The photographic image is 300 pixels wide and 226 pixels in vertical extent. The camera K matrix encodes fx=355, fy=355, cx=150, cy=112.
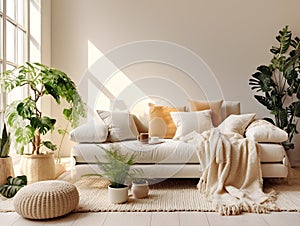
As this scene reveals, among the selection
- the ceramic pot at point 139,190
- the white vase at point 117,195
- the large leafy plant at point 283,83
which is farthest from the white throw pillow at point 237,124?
the white vase at point 117,195

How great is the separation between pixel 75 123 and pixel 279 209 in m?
2.35

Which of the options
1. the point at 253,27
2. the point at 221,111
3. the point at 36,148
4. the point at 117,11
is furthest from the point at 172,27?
the point at 36,148

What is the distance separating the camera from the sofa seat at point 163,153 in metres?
3.46

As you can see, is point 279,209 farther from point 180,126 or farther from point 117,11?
point 117,11

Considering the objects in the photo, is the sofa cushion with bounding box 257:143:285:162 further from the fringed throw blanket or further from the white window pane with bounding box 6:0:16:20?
the white window pane with bounding box 6:0:16:20

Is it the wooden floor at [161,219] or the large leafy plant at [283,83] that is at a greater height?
the large leafy plant at [283,83]

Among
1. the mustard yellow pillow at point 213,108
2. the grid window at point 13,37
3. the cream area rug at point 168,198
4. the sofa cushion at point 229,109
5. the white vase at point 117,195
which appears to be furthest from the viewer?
the sofa cushion at point 229,109

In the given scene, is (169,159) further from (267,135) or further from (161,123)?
(267,135)

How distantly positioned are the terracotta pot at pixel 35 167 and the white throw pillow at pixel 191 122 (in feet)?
4.68

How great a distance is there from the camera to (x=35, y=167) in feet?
11.8

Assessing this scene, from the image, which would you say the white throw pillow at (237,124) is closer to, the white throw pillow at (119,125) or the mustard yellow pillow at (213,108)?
the mustard yellow pillow at (213,108)

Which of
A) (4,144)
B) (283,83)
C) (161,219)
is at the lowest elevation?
(161,219)

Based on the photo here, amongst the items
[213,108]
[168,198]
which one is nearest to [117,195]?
[168,198]

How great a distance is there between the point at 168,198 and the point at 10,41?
2.60 m
